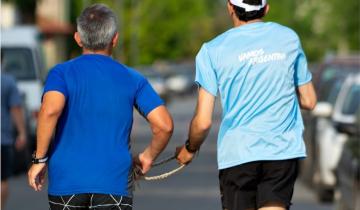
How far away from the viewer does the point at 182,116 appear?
167ft

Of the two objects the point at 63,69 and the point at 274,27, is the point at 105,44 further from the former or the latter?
the point at 274,27

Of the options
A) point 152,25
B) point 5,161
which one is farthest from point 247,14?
point 152,25

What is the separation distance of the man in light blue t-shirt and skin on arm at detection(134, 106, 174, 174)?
0.25m

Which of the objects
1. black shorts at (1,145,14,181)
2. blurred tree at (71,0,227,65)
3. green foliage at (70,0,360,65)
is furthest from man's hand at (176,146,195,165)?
blurred tree at (71,0,227,65)

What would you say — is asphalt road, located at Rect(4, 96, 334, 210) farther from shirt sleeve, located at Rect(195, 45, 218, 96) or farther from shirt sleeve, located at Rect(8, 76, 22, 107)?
shirt sleeve, located at Rect(195, 45, 218, 96)

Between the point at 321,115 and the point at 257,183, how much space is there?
10.8 m

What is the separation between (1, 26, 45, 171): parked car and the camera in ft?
72.4

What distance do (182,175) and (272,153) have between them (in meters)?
15.3

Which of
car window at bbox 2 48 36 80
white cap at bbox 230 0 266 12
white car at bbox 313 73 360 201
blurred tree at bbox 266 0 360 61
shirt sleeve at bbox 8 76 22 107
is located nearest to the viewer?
white cap at bbox 230 0 266 12

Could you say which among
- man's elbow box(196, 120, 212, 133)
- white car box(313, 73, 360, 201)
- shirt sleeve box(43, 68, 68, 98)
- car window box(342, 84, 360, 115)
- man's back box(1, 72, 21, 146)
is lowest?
white car box(313, 73, 360, 201)

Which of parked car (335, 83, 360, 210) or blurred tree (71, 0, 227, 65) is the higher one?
parked car (335, 83, 360, 210)

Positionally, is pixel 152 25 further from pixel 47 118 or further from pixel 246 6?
pixel 47 118

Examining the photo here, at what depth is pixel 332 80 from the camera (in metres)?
20.0

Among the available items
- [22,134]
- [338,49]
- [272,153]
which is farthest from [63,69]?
[338,49]
